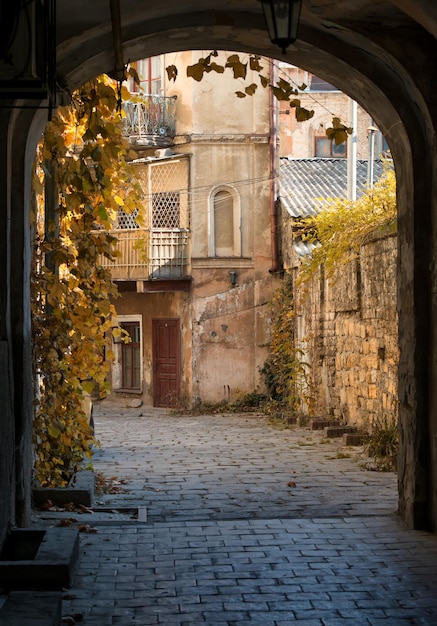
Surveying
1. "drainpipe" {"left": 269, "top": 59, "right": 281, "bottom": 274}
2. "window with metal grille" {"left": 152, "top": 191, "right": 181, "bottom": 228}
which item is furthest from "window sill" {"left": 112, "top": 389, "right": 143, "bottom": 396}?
"drainpipe" {"left": 269, "top": 59, "right": 281, "bottom": 274}

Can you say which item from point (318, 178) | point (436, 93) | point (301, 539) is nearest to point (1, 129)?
point (436, 93)

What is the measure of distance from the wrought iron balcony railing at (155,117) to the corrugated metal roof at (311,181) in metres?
2.98

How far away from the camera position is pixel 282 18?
4.46 metres

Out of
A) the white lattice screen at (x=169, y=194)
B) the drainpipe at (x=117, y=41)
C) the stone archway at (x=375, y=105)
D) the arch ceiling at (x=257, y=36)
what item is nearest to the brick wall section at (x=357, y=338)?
the stone archway at (x=375, y=105)

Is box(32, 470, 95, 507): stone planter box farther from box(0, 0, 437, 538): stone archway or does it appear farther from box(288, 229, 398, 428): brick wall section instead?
box(288, 229, 398, 428): brick wall section

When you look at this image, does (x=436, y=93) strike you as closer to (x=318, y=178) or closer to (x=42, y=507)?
(x=42, y=507)

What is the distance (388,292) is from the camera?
39.7 ft

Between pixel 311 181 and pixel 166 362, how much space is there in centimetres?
561

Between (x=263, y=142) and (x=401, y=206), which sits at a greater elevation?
(x=263, y=142)

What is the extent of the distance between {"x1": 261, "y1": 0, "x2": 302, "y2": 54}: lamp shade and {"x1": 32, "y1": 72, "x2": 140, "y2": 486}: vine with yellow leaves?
8.98ft

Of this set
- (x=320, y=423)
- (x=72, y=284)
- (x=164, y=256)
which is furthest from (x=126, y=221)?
(x=72, y=284)

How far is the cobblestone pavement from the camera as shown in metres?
4.96

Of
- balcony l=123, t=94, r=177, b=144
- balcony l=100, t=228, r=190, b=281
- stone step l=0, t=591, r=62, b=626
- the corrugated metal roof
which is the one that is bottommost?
stone step l=0, t=591, r=62, b=626

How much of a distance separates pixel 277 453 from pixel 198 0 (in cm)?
712
